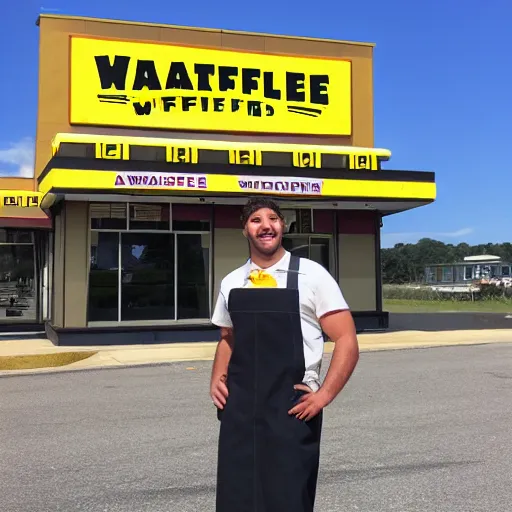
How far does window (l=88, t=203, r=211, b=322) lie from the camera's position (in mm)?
16141

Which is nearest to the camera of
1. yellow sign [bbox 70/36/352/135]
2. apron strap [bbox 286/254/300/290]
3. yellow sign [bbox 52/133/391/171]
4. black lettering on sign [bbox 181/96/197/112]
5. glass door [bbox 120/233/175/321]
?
apron strap [bbox 286/254/300/290]

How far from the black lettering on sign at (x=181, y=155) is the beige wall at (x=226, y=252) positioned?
211cm

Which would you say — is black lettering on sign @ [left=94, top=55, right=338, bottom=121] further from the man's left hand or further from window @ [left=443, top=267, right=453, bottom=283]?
window @ [left=443, top=267, right=453, bottom=283]

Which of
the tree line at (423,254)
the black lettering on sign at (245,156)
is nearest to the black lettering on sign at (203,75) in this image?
the black lettering on sign at (245,156)

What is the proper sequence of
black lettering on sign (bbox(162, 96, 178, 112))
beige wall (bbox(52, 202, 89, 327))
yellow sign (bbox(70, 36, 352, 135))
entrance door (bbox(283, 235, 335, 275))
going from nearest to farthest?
beige wall (bbox(52, 202, 89, 327)) → yellow sign (bbox(70, 36, 352, 135)) → black lettering on sign (bbox(162, 96, 178, 112)) → entrance door (bbox(283, 235, 335, 275))

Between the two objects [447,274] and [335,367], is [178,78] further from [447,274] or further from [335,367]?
[447,274]

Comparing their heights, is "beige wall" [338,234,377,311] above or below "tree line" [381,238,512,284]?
below

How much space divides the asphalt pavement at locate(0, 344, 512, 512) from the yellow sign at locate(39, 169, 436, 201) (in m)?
5.18

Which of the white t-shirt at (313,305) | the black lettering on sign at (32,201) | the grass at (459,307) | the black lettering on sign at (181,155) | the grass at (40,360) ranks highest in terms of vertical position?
the black lettering on sign at (181,155)

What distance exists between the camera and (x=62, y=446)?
632 centimetres

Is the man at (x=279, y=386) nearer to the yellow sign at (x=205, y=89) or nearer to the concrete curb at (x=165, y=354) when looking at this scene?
the concrete curb at (x=165, y=354)

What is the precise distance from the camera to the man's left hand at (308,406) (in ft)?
9.47

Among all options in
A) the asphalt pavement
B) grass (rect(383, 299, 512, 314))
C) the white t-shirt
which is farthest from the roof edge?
the white t-shirt

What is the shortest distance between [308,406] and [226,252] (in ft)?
46.4
